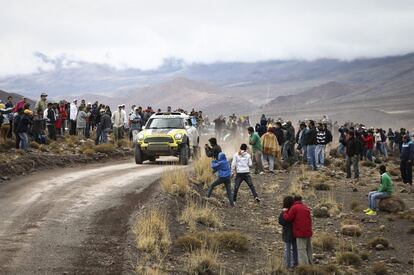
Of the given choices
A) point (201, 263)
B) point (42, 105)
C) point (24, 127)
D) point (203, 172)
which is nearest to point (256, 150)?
point (203, 172)

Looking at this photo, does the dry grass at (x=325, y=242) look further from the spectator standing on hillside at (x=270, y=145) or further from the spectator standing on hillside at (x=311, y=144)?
the spectator standing on hillside at (x=311, y=144)

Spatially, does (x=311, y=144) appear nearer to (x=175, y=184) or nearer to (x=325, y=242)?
(x=175, y=184)

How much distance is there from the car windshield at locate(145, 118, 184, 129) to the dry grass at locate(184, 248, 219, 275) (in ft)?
45.3

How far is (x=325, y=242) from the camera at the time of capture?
1672 cm

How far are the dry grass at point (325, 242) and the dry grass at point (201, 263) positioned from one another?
3.99m

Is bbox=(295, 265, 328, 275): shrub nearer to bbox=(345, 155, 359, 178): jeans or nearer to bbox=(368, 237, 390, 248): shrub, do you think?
bbox=(368, 237, 390, 248): shrub

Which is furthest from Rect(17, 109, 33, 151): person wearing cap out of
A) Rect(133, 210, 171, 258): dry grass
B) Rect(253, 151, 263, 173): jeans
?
Rect(133, 210, 171, 258): dry grass

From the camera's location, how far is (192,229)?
53.4 feet

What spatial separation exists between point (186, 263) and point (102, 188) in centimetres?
637

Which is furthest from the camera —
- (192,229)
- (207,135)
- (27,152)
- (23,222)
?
(207,135)

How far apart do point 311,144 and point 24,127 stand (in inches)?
462

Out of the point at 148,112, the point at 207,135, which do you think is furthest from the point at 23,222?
the point at 207,135

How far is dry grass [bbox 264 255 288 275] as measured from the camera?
542 inches

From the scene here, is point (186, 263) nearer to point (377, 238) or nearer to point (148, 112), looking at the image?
point (377, 238)
